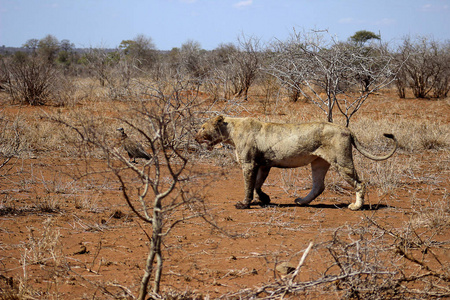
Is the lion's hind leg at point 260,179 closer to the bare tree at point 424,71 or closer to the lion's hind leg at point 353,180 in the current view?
the lion's hind leg at point 353,180

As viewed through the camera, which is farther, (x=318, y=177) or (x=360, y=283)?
(x=318, y=177)

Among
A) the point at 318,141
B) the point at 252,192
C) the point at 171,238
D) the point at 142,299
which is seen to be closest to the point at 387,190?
the point at 318,141

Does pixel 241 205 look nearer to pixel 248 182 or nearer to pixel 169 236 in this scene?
pixel 248 182

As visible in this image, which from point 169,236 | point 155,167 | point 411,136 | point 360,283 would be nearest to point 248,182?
point 169,236

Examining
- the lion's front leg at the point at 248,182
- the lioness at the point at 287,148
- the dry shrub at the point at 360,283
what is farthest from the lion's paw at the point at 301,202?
the dry shrub at the point at 360,283

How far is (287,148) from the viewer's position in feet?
24.5

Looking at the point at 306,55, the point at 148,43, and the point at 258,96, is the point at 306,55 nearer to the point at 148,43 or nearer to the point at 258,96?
the point at 258,96

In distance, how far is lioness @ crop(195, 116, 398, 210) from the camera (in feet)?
24.0

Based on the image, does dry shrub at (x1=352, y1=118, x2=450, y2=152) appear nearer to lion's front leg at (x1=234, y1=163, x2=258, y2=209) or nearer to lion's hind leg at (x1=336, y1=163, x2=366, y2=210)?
lion's hind leg at (x1=336, y1=163, x2=366, y2=210)

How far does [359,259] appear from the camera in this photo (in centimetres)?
413

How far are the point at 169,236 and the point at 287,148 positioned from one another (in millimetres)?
2401

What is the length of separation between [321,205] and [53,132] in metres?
7.89

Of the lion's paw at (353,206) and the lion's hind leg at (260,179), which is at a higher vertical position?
the lion's hind leg at (260,179)

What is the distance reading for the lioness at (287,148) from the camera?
7.30m
